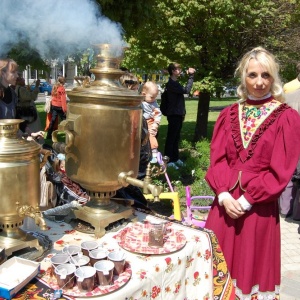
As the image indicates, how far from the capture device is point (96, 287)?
1.10 m

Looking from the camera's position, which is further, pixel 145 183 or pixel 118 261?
pixel 145 183

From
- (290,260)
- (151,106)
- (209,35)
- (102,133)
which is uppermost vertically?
(209,35)

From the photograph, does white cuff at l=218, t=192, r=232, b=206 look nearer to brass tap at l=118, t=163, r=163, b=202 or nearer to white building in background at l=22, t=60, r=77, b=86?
brass tap at l=118, t=163, r=163, b=202

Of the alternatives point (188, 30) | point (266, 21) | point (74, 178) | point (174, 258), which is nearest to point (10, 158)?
point (74, 178)

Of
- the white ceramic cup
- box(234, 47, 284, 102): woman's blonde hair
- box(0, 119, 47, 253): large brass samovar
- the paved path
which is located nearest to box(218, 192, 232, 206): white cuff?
box(234, 47, 284, 102): woman's blonde hair

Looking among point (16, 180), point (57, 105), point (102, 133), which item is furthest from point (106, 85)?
point (57, 105)

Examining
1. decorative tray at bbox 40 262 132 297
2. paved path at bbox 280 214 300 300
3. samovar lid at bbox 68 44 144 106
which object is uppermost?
samovar lid at bbox 68 44 144 106

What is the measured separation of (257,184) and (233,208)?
0.16 m

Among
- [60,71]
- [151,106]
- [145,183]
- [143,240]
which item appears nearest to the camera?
[145,183]

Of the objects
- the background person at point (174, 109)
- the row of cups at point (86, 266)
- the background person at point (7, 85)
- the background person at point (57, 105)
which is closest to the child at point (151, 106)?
the background person at point (174, 109)

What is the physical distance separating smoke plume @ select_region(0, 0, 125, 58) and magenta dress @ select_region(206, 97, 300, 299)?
0.77 metres

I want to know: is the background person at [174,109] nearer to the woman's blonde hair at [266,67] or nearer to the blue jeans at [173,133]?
the blue jeans at [173,133]

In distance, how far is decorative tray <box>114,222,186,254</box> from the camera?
134 centimetres

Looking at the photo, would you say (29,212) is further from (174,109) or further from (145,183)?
(174,109)
